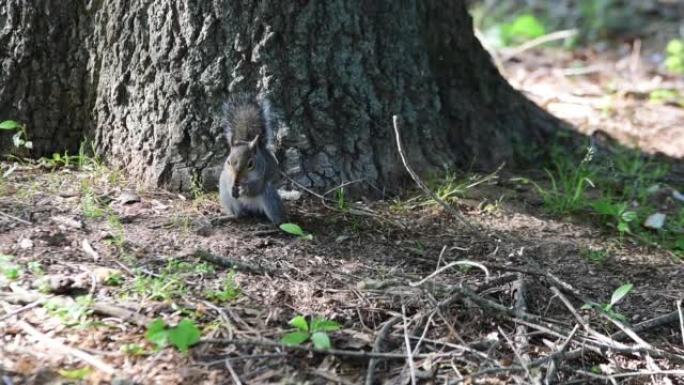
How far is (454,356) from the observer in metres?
2.88

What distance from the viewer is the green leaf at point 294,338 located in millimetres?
2791

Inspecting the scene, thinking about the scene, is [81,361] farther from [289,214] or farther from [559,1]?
[559,1]

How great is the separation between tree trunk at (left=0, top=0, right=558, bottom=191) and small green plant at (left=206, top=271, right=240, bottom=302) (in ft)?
3.28

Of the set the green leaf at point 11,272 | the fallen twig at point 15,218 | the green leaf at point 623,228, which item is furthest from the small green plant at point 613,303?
the fallen twig at point 15,218

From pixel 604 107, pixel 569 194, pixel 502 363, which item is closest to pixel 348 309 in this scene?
pixel 502 363

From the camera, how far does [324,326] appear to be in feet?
9.45

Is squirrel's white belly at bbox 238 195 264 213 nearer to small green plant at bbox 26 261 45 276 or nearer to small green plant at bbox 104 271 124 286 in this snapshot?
small green plant at bbox 104 271 124 286

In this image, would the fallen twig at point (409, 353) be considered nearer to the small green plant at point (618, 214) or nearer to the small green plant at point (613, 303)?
the small green plant at point (613, 303)

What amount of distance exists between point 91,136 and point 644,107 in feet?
12.1

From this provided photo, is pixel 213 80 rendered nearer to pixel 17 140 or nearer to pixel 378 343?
pixel 17 140

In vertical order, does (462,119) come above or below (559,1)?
below

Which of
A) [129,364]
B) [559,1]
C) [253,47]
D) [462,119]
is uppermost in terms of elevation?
[559,1]

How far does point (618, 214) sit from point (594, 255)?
464 millimetres

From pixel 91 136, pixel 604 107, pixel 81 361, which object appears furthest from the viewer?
pixel 604 107
